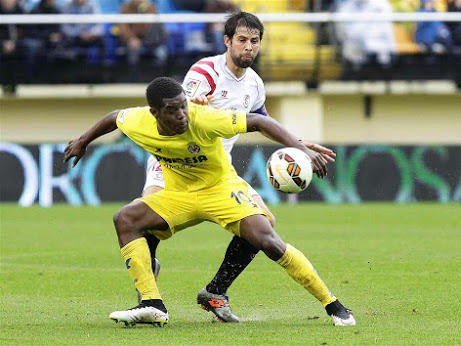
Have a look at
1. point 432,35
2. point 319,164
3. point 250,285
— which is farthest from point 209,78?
point 432,35

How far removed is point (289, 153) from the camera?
744 centimetres

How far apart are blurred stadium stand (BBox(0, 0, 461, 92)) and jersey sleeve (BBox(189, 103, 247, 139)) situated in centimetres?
1584

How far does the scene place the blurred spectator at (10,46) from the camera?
23.2 meters

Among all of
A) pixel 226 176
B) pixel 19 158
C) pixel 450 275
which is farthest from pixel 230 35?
pixel 19 158

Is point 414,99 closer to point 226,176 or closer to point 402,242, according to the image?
point 402,242

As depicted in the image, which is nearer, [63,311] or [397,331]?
[397,331]

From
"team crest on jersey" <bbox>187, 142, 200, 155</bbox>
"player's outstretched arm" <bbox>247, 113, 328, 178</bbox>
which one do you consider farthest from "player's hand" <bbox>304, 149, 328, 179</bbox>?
"team crest on jersey" <bbox>187, 142, 200, 155</bbox>

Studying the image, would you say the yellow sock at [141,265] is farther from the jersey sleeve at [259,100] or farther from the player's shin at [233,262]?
the jersey sleeve at [259,100]

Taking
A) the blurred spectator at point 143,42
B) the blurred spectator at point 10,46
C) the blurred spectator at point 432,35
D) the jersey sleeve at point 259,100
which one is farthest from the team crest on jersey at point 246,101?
the blurred spectator at point 432,35

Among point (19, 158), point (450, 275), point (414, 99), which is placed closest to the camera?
point (450, 275)

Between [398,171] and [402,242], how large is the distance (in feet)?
27.4

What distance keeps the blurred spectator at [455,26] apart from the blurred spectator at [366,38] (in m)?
1.38

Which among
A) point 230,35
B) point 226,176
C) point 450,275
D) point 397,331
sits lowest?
point 450,275

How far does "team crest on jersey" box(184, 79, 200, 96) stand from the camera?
8633 mm
